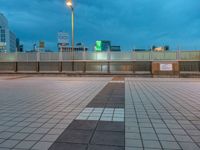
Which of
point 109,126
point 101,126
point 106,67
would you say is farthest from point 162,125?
point 106,67

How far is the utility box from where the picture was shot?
1633cm

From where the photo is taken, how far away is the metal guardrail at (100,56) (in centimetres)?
1773

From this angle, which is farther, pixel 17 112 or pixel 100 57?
pixel 100 57

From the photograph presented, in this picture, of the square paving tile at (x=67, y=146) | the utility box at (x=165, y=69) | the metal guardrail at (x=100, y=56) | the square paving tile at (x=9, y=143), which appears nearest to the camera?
the square paving tile at (x=67, y=146)

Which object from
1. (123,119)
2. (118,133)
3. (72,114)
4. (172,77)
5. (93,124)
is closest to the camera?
(118,133)

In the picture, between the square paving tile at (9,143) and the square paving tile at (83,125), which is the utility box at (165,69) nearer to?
the square paving tile at (83,125)

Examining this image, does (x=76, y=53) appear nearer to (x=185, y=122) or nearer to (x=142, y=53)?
(x=142, y=53)

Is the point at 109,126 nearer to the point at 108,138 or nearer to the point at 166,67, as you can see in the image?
the point at 108,138

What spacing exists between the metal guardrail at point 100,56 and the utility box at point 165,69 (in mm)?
1752

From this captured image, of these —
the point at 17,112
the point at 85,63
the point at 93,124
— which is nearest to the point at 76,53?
the point at 85,63

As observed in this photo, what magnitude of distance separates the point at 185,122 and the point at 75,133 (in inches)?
103

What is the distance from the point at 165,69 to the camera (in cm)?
1644

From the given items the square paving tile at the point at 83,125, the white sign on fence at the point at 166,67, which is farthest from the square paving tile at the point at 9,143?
the white sign on fence at the point at 166,67

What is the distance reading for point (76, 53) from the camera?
19.6 meters
